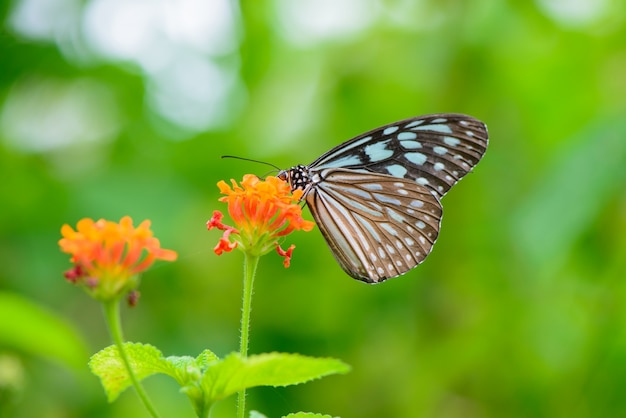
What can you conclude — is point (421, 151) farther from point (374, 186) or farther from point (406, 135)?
point (374, 186)

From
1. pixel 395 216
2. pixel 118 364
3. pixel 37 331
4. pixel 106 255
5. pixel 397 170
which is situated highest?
pixel 397 170

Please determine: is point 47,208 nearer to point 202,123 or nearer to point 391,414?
point 202,123

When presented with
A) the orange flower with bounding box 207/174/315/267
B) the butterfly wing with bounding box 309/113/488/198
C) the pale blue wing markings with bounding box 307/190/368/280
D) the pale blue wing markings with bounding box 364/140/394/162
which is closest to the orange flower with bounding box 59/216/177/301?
the orange flower with bounding box 207/174/315/267

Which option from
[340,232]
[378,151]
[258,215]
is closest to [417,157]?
[378,151]

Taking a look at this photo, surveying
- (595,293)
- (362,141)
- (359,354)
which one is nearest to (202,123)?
(359,354)

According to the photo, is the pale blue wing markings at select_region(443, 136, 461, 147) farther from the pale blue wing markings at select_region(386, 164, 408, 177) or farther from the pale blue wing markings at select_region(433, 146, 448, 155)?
the pale blue wing markings at select_region(386, 164, 408, 177)

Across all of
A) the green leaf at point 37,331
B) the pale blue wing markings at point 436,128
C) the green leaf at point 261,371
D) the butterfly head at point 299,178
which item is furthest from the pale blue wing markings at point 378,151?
the green leaf at point 261,371
